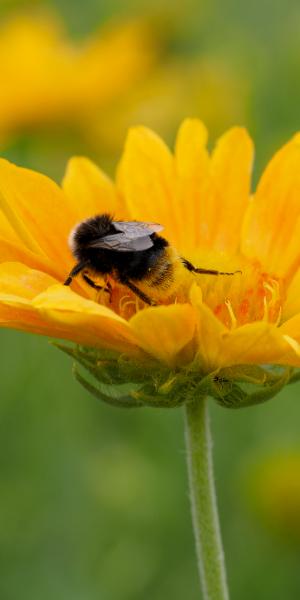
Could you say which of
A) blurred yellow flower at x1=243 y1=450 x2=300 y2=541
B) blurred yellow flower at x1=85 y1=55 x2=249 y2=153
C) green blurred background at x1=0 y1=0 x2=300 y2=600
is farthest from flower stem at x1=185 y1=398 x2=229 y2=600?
blurred yellow flower at x1=85 y1=55 x2=249 y2=153

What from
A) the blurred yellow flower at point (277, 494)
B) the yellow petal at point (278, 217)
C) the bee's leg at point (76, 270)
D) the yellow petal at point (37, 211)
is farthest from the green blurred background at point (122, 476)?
the bee's leg at point (76, 270)

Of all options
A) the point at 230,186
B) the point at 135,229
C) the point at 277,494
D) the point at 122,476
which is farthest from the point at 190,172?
the point at 277,494

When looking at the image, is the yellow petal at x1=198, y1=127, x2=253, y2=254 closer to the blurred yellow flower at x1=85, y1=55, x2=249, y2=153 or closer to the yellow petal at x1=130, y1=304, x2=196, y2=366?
the yellow petal at x1=130, y1=304, x2=196, y2=366

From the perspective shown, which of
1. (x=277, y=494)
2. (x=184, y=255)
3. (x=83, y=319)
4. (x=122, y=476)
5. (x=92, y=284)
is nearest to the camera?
(x=83, y=319)

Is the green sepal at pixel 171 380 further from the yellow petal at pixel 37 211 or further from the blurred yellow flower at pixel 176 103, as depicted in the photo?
the blurred yellow flower at pixel 176 103

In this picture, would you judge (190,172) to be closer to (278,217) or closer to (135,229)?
(278,217)
